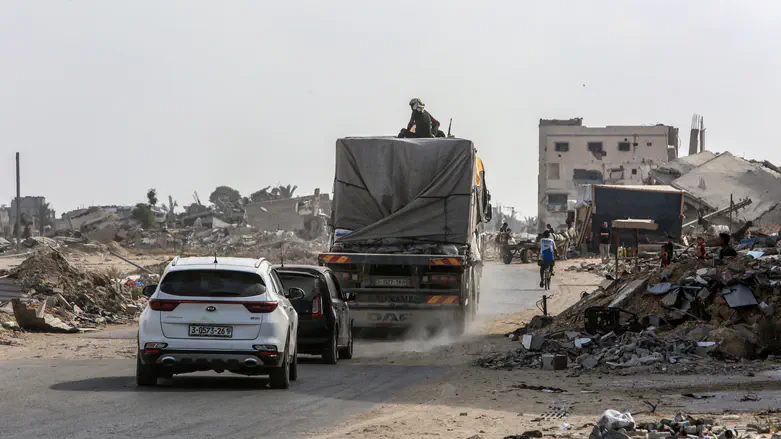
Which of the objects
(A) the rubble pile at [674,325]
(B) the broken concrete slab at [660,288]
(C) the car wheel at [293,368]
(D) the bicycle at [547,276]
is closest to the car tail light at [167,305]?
(C) the car wheel at [293,368]

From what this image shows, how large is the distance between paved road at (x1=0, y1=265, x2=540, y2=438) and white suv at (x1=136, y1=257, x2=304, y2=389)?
364mm

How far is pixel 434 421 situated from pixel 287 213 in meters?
98.7

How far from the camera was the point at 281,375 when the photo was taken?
46.6ft

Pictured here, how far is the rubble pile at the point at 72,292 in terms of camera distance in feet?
88.8

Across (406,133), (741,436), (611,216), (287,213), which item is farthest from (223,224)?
(741,436)

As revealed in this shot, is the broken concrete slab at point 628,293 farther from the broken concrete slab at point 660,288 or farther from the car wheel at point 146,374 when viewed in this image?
the car wheel at point 146,374

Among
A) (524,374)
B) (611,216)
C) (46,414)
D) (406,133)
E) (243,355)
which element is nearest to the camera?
(46,414)

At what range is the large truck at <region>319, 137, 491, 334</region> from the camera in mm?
22562

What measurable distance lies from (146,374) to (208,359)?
2.85 ft

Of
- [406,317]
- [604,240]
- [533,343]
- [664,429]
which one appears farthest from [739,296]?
[604,240]

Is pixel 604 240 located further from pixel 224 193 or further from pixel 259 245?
pixel 224 193

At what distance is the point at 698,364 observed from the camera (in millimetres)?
16609

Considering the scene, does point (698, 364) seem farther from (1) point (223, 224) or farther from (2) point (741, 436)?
(1) point (223, 224)

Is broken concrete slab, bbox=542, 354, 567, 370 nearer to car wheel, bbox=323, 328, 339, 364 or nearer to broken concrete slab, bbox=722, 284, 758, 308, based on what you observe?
car wheel, bbox=323, 328, 339, 364
